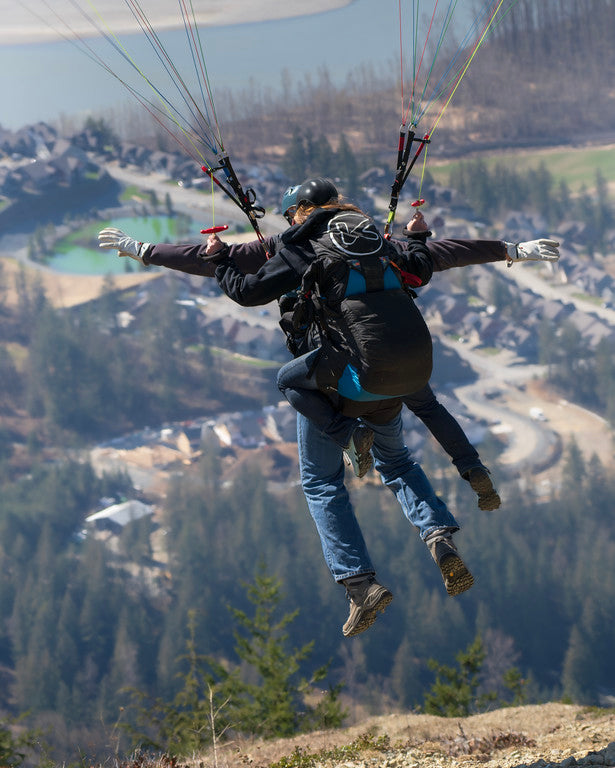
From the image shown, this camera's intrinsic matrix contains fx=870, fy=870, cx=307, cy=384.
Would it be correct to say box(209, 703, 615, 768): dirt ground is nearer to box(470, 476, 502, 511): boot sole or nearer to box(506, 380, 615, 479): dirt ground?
box(470, 476, 502, 511): boot sole

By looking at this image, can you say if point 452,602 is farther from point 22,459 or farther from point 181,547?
point 22,459

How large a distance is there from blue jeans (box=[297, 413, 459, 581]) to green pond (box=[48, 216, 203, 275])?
148 m

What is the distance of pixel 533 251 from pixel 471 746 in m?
5.61

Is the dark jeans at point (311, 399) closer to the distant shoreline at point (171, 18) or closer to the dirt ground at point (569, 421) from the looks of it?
the dirt ground at point (569, 421)

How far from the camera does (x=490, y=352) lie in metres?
144

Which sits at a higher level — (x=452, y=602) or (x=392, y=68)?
(x=392, y=68)

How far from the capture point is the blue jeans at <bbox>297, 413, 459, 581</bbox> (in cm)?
529

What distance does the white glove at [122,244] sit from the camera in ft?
18.6

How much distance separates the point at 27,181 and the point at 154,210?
86.3ft

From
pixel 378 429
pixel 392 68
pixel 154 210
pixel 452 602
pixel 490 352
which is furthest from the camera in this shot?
pixel 392 68

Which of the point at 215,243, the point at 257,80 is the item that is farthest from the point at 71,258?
the point at 215,243

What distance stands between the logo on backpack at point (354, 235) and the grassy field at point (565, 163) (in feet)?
555

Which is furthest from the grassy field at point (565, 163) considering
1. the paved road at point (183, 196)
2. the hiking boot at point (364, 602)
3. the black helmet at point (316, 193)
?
the hiking boot at point (364, 602)

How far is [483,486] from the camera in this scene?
18.5 feet
